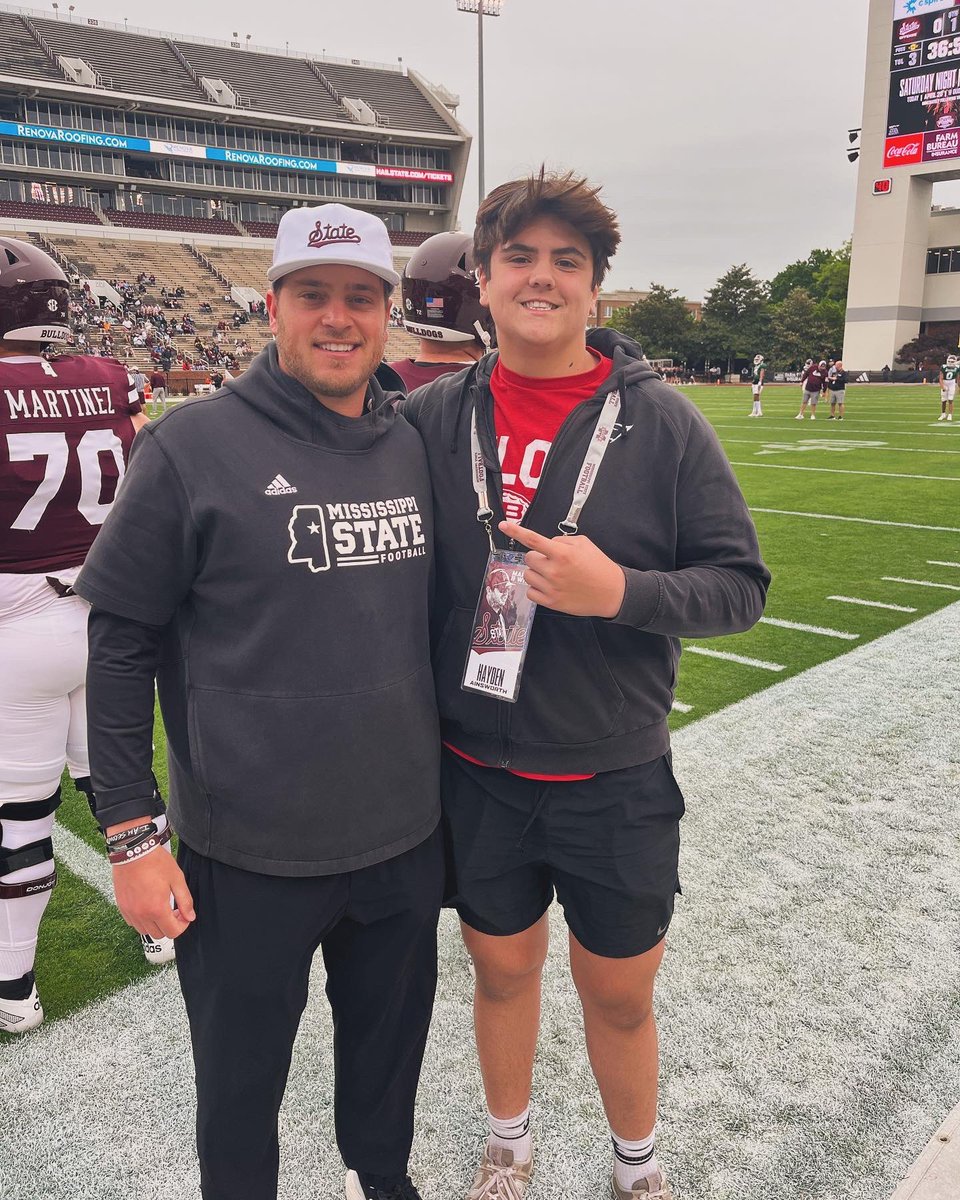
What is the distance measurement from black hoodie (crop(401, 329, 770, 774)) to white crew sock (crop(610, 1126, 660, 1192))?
86cm

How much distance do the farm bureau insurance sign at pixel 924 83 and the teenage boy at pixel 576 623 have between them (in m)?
50.0

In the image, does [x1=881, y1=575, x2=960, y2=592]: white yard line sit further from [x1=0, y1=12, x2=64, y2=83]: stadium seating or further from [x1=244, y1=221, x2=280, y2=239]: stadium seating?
[x1=0, y1=12, x2=64, y2=83]: stadium seating

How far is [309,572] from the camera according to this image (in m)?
1.53

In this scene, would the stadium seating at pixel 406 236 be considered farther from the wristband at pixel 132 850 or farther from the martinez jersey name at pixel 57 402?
the wristband at pixel 132 850

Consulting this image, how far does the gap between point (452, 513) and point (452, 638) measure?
0.25 meters

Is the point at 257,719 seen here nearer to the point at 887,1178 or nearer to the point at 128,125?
the point at 887,1178

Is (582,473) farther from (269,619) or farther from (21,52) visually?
(21,52)

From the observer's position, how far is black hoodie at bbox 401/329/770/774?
5.56ft

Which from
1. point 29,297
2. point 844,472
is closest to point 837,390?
point 844,472

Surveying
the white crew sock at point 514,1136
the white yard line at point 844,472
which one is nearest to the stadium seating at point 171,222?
the white yard line at point 844,472

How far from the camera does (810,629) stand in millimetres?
5922

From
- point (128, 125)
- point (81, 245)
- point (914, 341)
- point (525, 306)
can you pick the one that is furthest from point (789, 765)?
point (128, 125)

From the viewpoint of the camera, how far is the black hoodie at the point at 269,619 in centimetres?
150

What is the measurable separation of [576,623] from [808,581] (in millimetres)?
5965
